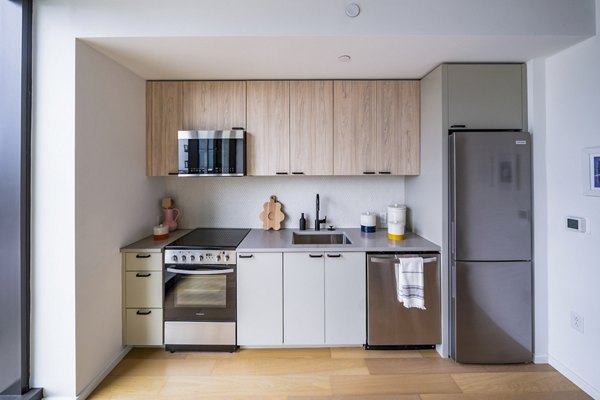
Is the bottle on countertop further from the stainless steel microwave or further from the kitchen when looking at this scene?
the kitchen

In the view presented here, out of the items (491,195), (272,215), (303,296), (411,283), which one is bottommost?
(303,296)

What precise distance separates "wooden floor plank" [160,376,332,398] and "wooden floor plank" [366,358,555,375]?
44 centimetres

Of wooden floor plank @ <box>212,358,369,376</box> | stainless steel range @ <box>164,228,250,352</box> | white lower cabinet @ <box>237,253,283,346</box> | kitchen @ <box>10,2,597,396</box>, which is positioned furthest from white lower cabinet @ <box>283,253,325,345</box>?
kitchen @ <box>10,2,597,396</box>

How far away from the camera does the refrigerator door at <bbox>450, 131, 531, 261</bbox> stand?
2.16 meters

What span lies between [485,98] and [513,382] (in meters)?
2.10

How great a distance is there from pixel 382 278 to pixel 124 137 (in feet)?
7.84

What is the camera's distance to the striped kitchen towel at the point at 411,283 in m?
2.23

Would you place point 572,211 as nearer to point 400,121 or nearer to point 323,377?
point 400,121

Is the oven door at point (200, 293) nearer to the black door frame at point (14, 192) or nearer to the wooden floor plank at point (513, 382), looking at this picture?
the black door frame at point (14, 192)

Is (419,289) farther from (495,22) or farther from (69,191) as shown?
(69,191)

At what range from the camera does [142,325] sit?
2355 mm

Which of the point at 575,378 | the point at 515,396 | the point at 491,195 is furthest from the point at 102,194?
the point at 575,378

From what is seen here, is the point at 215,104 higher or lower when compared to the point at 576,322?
higher

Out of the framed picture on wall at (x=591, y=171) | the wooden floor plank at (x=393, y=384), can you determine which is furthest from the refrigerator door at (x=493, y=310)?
the framed picture on wall at (x=591, y=171)
